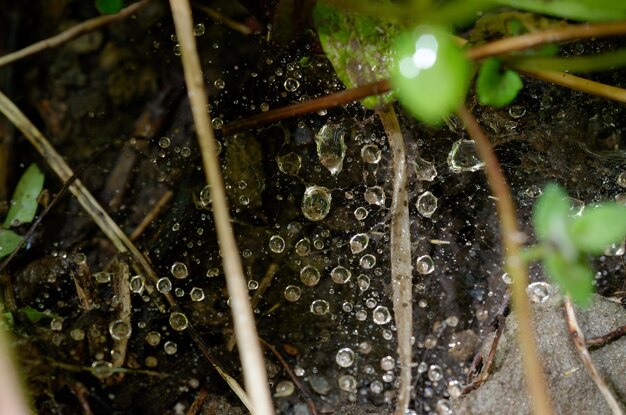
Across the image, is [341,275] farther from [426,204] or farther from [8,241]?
[8,241]

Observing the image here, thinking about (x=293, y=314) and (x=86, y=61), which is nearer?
(x=293, y=314)

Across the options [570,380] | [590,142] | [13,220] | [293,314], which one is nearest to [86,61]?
[13,220]

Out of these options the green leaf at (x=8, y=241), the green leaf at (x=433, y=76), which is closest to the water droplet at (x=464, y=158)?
the green leaf at (x=433, y=76)

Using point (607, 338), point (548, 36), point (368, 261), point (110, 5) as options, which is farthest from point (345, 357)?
point (110, 5)

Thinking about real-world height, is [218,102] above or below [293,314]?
above

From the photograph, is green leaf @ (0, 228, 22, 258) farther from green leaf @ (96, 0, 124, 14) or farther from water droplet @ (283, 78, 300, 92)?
water droplet @ (283, 78, 300, 92)

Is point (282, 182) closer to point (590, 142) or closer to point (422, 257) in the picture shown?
point (422, 257)
